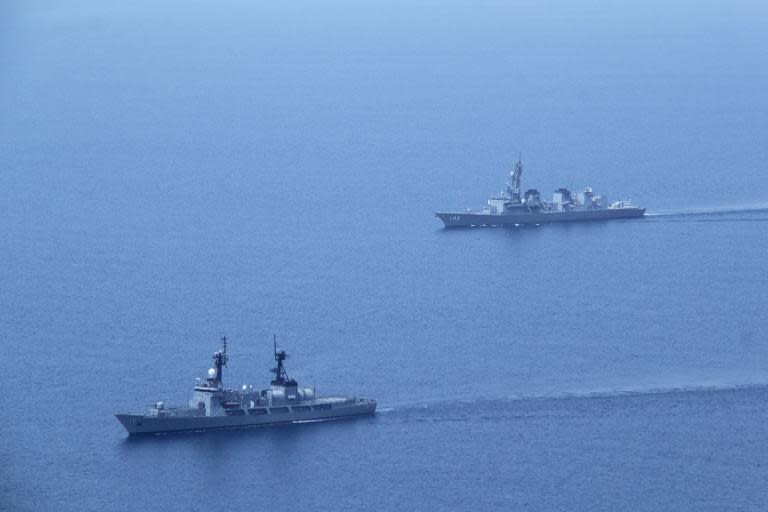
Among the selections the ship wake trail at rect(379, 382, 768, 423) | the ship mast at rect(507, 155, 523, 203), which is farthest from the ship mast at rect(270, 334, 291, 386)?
the ship mast at rect(507, 155, 523, 203)

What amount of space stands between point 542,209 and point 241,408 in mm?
49460

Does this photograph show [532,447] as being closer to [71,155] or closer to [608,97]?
[71,155]

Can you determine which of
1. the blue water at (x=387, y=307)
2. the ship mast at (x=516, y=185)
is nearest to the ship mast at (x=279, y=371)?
the blue water at (x=387, y=307)

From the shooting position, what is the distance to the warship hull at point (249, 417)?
88.1 metres

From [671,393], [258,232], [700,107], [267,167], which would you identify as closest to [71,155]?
[267,167]

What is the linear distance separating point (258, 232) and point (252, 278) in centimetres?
1304

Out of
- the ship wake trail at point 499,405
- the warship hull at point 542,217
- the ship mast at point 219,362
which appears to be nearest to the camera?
the ship mast at point 219,362

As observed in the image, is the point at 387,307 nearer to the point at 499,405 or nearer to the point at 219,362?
the point at 499,405

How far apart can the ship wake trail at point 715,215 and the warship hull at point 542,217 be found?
1352 mm

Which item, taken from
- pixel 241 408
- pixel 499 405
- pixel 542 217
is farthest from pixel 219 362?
pixel 542 217

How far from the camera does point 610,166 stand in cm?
15100

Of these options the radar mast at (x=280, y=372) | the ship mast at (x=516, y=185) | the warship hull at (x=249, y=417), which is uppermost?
the ship mast at (x=516, y=185)

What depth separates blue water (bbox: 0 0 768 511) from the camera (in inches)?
3342

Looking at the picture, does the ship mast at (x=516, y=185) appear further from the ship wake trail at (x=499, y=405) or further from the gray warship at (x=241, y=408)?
the gray warship at (x=241, y=408)
